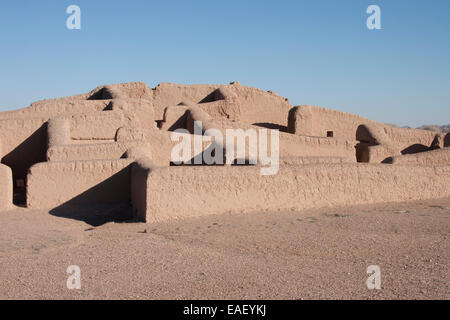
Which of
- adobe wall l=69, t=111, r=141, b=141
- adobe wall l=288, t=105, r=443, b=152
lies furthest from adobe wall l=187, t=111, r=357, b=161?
adobe wall l=288, t=105, r=443, b=152

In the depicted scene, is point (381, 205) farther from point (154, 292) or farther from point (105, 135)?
point (105, 135)

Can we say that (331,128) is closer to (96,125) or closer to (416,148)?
(416,148)

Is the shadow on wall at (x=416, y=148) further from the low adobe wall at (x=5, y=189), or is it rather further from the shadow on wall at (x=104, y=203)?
the low adobe wall at (x=5, y=189)

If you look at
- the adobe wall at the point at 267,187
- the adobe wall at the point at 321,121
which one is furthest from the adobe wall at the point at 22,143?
the adobe wall at the point at 321,121

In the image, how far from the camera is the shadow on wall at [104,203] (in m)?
7.33

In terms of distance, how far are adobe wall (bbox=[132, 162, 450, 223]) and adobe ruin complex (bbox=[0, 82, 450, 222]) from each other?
0.05 feet

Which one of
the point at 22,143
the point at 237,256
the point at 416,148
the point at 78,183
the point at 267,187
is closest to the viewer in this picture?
the point at 237,256

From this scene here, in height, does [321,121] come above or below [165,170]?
above

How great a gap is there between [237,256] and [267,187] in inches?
94.5

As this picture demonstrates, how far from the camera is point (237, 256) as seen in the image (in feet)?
15.3

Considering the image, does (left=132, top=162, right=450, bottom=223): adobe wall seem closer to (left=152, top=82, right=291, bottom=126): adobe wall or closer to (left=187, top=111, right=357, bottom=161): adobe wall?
(left=187, top=111, right=357, bottom=161): adobe wall

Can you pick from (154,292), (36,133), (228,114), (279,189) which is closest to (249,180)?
(279,189)

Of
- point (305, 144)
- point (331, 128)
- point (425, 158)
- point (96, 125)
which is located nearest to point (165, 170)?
point (96, 125)
